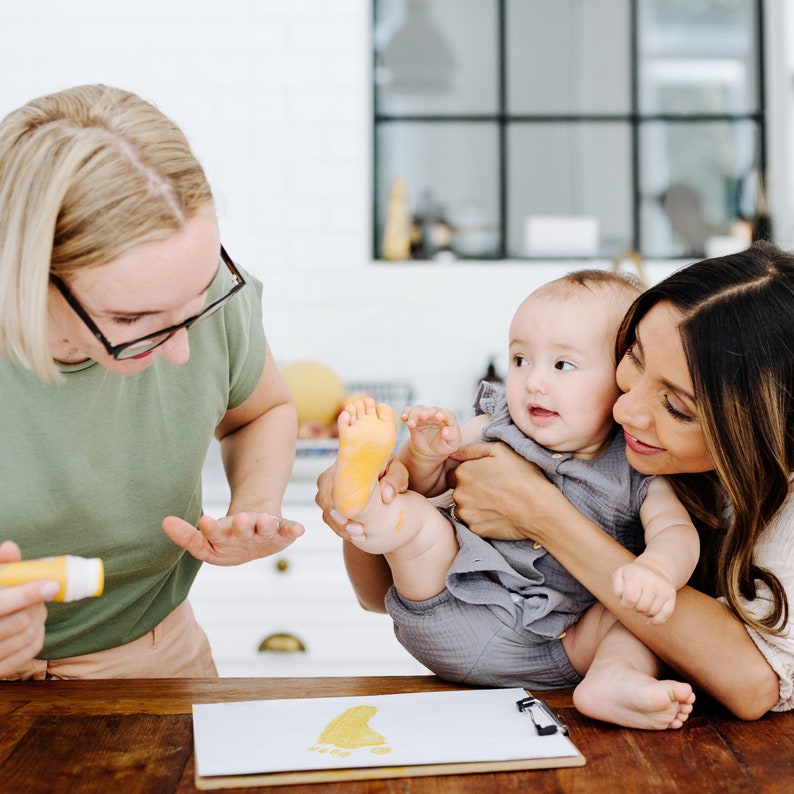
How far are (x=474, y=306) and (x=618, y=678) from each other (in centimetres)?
225

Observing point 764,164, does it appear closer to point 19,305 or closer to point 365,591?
point 365,591

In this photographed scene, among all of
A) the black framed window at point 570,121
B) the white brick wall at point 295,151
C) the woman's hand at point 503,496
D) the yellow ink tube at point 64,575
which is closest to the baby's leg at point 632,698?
the woman's hand at point 503,496

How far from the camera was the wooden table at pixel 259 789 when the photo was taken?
0.92m

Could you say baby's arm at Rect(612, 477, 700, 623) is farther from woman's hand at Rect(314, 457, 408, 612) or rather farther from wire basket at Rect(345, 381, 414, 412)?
wire basket at Rect(345, 381, 414, 412)

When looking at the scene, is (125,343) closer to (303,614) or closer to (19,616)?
(19,616)

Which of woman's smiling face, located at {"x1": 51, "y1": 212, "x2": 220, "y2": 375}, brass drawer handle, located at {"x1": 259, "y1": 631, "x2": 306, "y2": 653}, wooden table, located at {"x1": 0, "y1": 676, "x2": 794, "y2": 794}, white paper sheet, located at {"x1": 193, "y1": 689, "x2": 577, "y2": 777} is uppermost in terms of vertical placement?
woman's smiling face, located at {"x1": 51, "y1": 212, "x2": 220, "y2": 375}

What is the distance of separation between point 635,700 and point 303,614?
5.52ft

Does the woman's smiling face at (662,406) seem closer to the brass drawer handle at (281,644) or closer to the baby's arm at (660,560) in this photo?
the baby's arm at (660,560)

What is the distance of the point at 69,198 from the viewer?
1007 mm

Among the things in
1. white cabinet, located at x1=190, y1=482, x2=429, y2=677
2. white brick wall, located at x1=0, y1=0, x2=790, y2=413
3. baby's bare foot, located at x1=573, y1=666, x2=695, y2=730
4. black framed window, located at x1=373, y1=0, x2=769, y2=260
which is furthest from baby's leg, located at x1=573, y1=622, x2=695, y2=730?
black framed window, located at x1=373, y1=0, x2=769, y2=260

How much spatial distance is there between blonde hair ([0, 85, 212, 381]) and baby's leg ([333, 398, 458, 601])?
0.30 metres

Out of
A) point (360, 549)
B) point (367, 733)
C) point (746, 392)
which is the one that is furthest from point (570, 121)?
point (367, 733)

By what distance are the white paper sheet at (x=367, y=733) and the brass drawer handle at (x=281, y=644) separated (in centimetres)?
150

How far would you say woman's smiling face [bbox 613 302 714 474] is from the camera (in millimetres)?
1119
